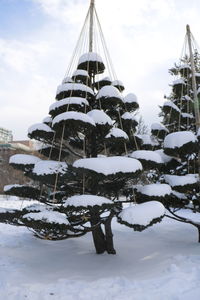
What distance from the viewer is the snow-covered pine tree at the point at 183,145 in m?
5.75

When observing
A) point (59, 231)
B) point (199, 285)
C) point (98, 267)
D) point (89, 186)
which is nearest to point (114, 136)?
point (89, 186)

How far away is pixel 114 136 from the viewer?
5402mm

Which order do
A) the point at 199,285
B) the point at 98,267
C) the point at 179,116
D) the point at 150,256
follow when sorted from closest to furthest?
the point at 199,285 → the point at 98,267 → the point at 150,256 → the point at 179,116

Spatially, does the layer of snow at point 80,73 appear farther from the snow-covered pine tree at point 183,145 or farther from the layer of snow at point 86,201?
the layer of snow at point 86,201

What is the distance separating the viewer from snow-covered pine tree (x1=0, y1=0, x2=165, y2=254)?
171 inches

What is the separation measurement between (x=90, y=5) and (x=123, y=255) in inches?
248

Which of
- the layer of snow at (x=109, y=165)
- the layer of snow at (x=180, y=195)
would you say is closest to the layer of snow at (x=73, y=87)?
the layer of snow at (x=109, y=165)

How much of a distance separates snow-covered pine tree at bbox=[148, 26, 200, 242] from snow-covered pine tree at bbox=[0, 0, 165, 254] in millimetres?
1055

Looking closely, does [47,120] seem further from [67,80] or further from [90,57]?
[90,57]

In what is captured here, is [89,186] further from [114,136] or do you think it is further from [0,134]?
[0,134]

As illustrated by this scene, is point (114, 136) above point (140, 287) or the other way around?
above

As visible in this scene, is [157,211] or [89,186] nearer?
[157,211]

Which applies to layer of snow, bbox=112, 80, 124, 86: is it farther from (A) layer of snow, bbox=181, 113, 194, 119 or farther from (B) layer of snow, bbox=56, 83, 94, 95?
(A) layer of snow, bbox=181, 113, 194, 119

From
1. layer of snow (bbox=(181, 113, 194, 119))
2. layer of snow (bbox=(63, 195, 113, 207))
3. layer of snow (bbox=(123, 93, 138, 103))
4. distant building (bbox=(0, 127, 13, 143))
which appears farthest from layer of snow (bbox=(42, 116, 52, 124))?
distant building (bbox=(0, 127, 13, 143))
